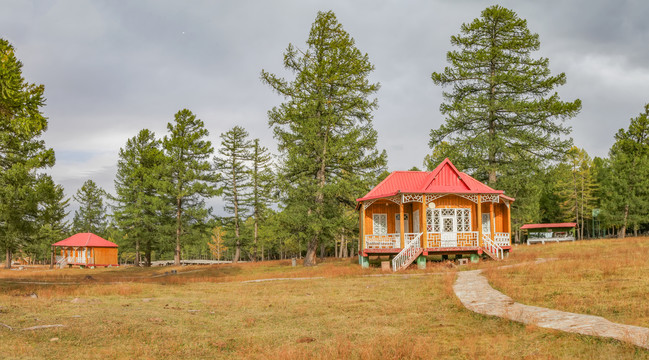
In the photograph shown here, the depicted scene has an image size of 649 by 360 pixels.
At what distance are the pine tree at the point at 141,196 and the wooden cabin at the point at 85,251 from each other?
10.2 metres

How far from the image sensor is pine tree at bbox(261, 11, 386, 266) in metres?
31.2

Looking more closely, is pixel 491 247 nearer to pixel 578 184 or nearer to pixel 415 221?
pixel 415 221

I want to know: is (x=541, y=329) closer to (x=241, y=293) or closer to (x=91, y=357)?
(x=91, y=357)

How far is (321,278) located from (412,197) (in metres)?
7.85

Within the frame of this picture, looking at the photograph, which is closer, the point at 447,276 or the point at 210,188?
the point at 447,276

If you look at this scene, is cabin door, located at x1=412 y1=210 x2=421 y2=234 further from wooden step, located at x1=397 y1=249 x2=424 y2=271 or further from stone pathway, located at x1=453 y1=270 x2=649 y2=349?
stone pathway, located at x1=453 y1=270 x2=649 y2=349

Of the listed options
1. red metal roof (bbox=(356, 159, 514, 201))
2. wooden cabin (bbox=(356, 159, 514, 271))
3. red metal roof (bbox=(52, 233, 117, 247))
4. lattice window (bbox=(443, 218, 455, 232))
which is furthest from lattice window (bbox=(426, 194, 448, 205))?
red metal roof (bbox=(52, 233, 117, 247))

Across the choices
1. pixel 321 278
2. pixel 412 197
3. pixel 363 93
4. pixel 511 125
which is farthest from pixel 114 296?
pixel 511 125

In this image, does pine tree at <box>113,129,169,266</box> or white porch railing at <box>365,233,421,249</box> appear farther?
pine tree at <box>113,129,169,266</box>

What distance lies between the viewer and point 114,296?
1684cm

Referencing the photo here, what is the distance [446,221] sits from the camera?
94.7 feet

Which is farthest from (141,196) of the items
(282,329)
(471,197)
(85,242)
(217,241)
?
(217,241)

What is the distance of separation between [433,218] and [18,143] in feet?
85.0

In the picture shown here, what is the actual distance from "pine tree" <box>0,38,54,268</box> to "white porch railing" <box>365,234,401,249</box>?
18.7 m
